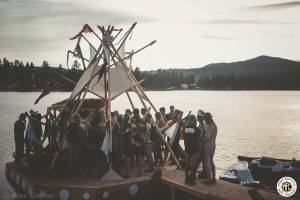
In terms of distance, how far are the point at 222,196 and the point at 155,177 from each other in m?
2.91

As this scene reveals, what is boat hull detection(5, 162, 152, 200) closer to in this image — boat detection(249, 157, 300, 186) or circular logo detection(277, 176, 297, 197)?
circular logo detection(277, 176, 297, 197)

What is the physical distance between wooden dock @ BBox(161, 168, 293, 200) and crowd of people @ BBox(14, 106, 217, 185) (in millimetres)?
334

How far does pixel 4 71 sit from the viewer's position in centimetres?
17838

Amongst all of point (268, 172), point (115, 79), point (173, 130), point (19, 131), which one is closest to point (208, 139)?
point (173, 130)

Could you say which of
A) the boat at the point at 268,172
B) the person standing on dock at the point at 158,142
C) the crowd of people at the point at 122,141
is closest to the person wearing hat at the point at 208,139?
the crowd of people at the point at 122,141

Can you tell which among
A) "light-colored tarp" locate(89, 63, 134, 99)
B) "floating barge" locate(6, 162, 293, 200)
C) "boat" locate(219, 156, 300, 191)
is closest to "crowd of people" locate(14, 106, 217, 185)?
"floating barge" locate(6, 162, 293, 200)

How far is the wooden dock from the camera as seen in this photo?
11148mm

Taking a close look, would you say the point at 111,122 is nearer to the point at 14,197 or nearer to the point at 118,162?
the point at 118,162

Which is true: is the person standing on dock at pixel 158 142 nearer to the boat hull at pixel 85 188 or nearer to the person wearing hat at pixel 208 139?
the boat hull at pixel 85 188

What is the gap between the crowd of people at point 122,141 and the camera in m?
12.2

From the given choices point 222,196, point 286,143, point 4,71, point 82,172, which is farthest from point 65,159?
point 4,71

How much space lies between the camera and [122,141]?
14570 millimetres

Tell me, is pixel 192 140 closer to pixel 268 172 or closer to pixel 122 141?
pixel 122 141

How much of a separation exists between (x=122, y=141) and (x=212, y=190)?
166 inches
